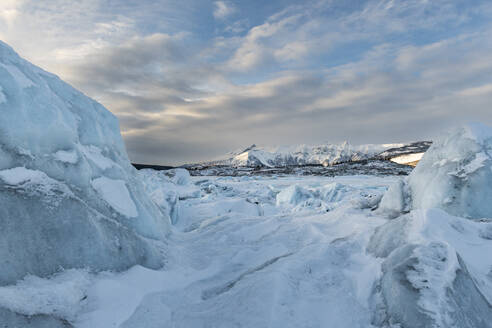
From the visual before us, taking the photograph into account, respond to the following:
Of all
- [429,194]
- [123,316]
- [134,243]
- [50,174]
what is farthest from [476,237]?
[50,174]

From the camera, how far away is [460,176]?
5.23 meters

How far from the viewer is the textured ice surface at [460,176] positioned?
507cm

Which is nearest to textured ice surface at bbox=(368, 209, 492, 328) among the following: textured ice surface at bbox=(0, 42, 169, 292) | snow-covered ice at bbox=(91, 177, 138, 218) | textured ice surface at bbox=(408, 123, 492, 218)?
textured ice surface at bbox=(408, 123, 492, 218)

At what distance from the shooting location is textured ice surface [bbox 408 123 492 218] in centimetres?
507

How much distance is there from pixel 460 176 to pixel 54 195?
661cm

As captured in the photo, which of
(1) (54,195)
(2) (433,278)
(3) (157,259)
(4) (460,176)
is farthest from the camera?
(4) (460,176)

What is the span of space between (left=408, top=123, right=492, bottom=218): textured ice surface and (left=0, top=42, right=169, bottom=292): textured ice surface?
527 cm

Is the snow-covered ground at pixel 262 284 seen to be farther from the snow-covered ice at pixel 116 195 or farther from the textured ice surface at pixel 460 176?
the textured ice surface at pixel 460 176

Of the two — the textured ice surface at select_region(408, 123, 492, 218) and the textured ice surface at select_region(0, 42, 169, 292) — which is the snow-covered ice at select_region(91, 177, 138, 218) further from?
the textured ice surface at select_region(408, 123, 492, 218)

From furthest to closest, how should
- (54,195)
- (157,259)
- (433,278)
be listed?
(157,259) → (54,195) → (433,278)

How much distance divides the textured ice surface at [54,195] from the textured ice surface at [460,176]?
17.3ft

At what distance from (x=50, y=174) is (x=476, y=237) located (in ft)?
16.3

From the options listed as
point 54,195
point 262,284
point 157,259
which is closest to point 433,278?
point 262,284

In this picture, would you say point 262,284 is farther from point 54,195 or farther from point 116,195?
point 116,195
